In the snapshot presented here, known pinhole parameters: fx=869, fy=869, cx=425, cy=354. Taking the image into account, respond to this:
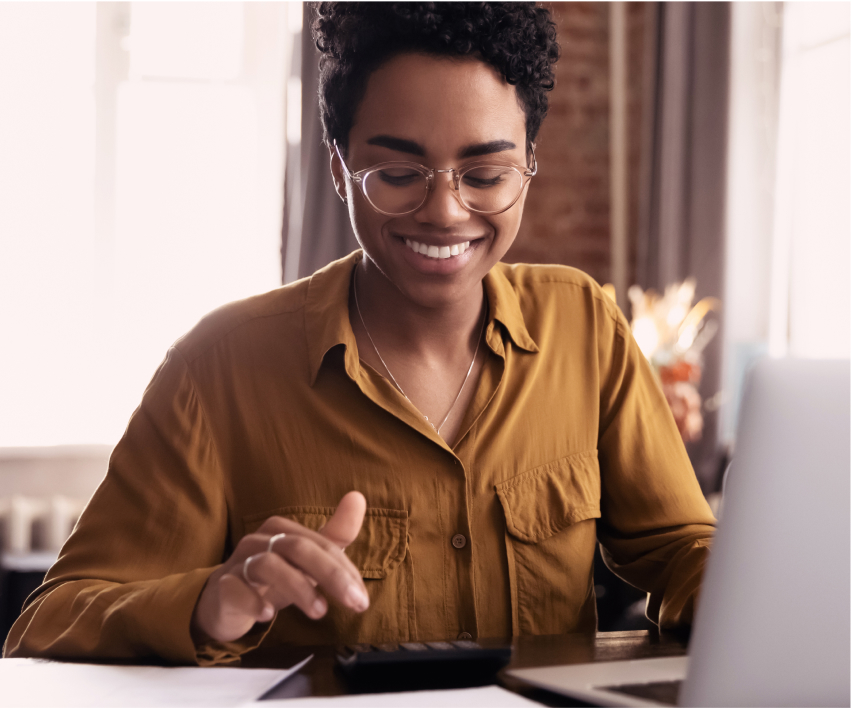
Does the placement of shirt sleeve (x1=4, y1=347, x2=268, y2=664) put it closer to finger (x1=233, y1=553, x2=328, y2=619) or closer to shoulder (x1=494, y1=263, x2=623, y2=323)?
finger (x1=233, y1=553, x2=328, y2=619)

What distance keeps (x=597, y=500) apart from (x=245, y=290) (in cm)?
229

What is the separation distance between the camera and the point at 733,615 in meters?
0.59

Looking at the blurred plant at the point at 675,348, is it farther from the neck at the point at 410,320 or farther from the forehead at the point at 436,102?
the forehead at the point at 436,102

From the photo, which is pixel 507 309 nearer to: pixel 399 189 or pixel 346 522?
pixel 399 189

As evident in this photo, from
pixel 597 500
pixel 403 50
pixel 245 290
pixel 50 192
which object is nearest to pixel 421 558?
pixel 597 500

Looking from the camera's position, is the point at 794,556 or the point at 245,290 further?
the point at 245,290

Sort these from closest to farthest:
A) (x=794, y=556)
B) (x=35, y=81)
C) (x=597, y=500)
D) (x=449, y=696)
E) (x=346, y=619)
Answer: (x=794, y=556) → (x=449, y=696) → (x=346, y=619) → (x=597, y=500) → (x=35, y=81)

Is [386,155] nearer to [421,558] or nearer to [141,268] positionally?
[421,558]

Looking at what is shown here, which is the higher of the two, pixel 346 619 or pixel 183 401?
pixel 183 401

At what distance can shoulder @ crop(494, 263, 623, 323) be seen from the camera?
4.38 feet

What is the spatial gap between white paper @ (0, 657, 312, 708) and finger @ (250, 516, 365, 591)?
0.37 feet

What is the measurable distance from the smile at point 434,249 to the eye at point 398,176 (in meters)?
0.07

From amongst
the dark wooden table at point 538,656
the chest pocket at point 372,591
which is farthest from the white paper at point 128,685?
the chest pocket at point 372,591

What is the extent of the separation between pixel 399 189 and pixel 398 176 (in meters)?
0.02
